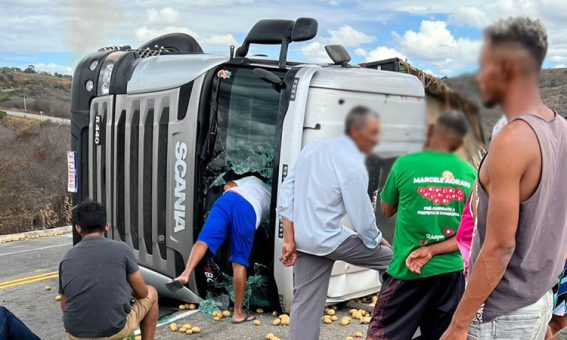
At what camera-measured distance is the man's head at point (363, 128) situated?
238 centimetres

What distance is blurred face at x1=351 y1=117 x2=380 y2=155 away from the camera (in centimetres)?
236

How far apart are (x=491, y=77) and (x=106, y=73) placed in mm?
4855

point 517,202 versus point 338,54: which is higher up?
→ point 338,54

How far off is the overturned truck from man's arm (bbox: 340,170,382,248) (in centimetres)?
54

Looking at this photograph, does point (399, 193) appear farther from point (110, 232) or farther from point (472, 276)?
point (110, 232)

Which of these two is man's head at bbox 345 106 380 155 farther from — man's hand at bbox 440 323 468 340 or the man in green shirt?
man's hand at bbox 440 323 468 340

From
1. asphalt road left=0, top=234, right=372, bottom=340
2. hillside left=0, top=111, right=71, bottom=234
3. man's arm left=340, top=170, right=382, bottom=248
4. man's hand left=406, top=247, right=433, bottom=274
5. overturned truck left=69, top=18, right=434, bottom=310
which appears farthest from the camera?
hillside left=0, top=111, right=71, bottom=234

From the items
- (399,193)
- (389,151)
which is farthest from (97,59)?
(389,151)

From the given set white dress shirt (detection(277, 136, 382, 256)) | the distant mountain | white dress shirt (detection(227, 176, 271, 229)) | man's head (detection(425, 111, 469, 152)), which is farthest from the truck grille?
the distant mountain

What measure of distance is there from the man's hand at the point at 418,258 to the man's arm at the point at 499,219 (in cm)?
109

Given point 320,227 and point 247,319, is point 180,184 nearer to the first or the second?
point 247,319

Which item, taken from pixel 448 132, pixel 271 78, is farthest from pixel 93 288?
pixel 448 132

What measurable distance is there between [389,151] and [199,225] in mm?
3081

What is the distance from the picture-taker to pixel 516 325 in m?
2.16
